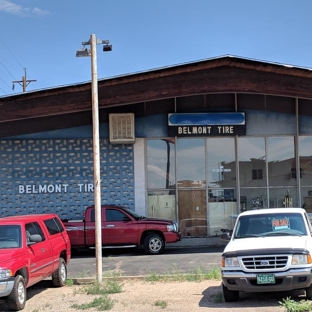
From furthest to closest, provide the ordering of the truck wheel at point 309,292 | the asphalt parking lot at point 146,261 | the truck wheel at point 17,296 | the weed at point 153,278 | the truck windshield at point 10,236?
1. the asphalt parking lot at point 146,261
2. the weed at point 153,278
3. the truck windshield at point 10,236
4. the truck wheel at point 17,296
5. the truck wheel at point 309,292

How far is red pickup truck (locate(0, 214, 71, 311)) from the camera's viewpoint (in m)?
9.77

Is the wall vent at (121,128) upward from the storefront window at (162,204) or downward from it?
upward

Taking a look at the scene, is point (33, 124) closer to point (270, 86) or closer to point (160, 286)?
point (270, 86)

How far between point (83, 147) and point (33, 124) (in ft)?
6.98

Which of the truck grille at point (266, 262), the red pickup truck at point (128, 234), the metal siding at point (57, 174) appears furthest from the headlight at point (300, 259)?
the metal siding at point (57, 174)

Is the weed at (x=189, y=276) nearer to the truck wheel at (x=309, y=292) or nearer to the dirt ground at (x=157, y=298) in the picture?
the dirt ground at (x=157, y=298)

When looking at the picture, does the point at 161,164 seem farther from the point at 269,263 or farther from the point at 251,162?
the point at 269,263

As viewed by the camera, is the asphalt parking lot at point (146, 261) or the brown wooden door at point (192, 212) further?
the brown wooden door at point (192, 212)

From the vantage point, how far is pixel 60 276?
12.6 metres

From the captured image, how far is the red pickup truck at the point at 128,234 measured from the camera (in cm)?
1858

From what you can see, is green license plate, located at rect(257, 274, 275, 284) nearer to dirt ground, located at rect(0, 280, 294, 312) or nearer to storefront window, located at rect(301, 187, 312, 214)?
dirt ground, located at rect(0, 280, 294, 312)

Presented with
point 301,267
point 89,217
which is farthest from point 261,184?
point 301,267

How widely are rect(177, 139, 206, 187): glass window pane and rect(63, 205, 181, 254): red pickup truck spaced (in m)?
3.22

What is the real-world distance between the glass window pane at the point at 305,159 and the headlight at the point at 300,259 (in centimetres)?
1318
